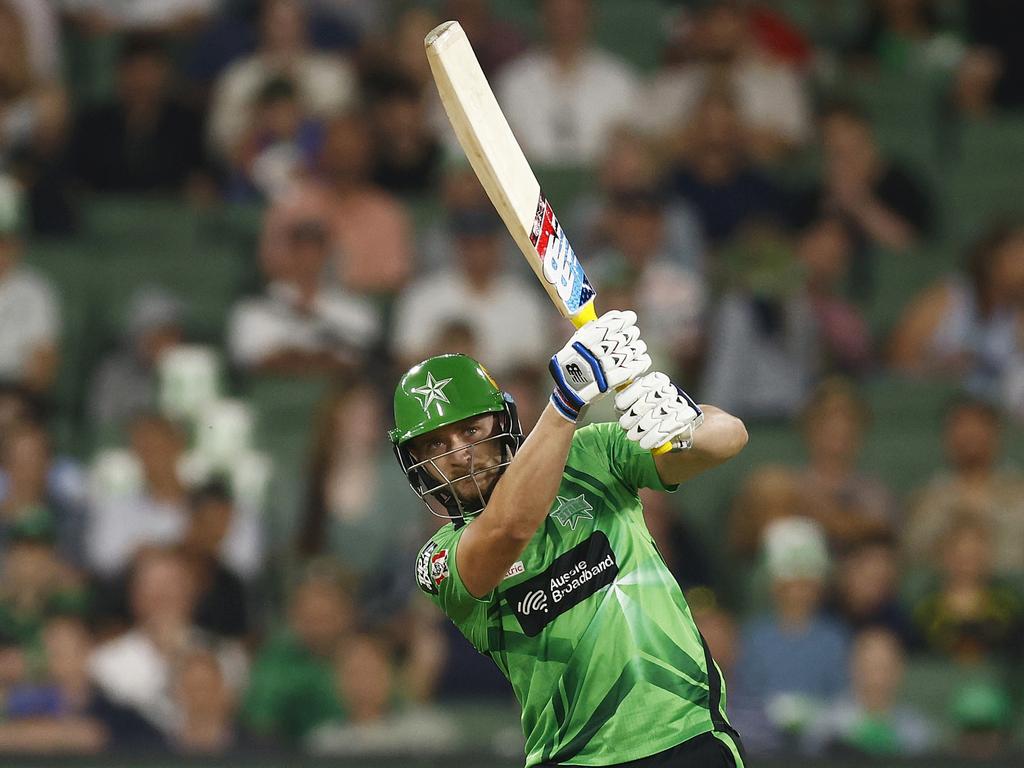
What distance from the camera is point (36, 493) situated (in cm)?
966

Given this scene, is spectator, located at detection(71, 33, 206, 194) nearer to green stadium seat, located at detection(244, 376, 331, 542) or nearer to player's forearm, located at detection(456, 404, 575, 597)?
green stadium seat, located at detection(244, 376, 331, 542)

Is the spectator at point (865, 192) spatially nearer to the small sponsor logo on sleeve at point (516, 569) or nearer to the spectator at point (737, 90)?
the spectator at point (737, 90)

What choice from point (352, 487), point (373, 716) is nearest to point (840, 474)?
Answer: point (352, 487)

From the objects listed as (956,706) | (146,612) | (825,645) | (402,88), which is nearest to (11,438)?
(146,612)

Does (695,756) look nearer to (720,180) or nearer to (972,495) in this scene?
(972,495)

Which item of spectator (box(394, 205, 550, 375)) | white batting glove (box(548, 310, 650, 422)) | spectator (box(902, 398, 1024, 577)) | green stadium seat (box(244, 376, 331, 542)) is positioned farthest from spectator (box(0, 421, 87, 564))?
white batting glove (box(548, 310, 650, 422))

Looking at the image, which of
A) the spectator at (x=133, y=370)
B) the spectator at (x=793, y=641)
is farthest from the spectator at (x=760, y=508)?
the spectator at (x=133, y=370)

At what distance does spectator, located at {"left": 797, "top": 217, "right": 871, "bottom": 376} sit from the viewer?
10.7 meters

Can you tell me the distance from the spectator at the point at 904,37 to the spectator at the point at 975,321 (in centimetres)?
234

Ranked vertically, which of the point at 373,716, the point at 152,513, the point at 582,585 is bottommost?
the point at 582,585

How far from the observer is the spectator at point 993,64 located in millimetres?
12336

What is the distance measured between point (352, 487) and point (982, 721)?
11.9ft

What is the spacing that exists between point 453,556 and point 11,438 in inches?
222

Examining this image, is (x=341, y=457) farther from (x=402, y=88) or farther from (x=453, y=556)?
(x=453, y=556)
